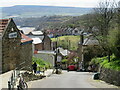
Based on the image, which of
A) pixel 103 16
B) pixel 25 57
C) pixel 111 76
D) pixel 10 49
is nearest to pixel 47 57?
pixel 103 16

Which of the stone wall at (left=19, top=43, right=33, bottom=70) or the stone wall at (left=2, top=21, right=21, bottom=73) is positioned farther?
the stone wall at (left=19, top=43, right=33, bottom=70)

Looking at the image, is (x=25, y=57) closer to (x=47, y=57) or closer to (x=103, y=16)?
(x=103, y=16)

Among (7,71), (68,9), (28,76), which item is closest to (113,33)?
(28,76)

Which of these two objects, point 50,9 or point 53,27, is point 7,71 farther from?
point 53,27

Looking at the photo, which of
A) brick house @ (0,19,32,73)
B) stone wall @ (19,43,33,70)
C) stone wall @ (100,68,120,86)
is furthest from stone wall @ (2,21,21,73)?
stone wall @ (100,68,120,86)

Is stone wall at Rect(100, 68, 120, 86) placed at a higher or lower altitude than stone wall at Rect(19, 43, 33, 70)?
lower

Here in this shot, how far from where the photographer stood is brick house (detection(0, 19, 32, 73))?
21767mm

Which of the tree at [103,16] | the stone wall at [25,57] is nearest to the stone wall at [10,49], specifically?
the stone wall at [25,57]

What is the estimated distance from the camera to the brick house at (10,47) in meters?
21.8

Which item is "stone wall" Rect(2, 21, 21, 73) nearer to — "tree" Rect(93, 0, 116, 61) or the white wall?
"tree" Rect(93, 0, 116, 61)

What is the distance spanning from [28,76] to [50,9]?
116787mm

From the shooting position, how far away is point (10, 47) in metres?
23.1

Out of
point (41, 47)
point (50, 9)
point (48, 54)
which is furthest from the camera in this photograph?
point (50, 9)

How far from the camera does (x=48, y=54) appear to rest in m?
57.7
